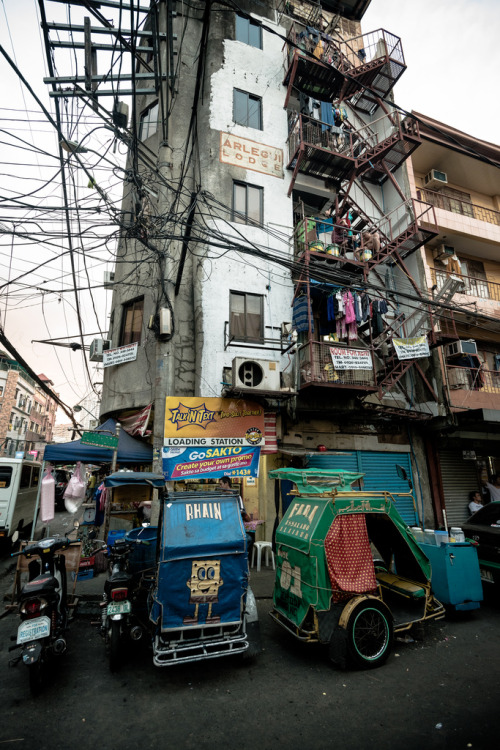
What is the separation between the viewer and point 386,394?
13383 mm

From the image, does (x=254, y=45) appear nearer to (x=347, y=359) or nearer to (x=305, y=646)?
(x=347, y=359)

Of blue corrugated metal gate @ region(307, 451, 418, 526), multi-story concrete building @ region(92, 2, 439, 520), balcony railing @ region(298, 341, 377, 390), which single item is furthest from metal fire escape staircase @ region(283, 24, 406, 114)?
blue corrugated metal gate @ region(307, 451, 418, 526)

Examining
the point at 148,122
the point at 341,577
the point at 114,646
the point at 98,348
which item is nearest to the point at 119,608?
the point at 114,646

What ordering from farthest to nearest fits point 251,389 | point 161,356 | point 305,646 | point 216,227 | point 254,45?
1. point 254,45
2. point 216,227
3. point 251,389
4. point 161,356
5. point 305,646

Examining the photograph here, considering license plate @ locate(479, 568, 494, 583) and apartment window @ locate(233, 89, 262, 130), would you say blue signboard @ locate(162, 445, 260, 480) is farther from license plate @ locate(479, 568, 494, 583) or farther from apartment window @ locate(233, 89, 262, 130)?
apartment window @ locate(233, 89, 262, 130)

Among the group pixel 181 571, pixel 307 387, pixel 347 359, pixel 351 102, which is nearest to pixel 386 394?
pixel 347 359

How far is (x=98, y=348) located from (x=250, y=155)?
31.0 ft

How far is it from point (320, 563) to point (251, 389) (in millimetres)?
6264

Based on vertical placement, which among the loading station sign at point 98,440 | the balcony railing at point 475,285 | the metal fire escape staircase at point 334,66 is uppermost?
the metal fire escape staircase at point 334,66

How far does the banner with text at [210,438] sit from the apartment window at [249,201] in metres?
7.02

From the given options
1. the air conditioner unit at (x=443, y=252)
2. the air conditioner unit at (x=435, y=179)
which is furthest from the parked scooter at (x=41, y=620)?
the air conditioner unit at (x=435, y=179)

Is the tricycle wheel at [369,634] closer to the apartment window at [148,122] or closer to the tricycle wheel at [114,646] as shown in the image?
the tricycle wheel at [114,646]

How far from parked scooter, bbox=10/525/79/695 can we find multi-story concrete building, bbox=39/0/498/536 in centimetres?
522

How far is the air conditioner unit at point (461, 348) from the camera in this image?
13.8 m
